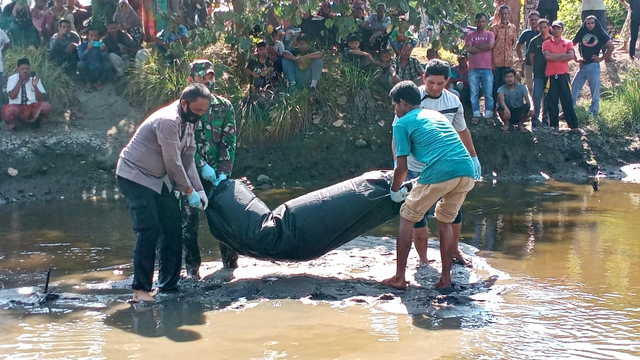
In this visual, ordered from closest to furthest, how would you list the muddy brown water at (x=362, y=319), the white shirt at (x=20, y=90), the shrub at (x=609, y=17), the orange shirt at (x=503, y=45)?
1. the muddy brown water at (x=362, y=319)
2. the white shirt at (x=20, y=90)
3. the orange shirt at (x=503, y=45)
4. the shrub at (x=609, y=17)

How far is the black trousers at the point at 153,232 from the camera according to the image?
583 cm

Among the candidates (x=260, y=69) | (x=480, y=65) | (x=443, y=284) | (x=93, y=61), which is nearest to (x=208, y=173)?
(x=443, y=284)

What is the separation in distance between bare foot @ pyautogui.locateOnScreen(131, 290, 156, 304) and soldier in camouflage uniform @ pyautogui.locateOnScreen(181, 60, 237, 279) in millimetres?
652

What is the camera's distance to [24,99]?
12461mm

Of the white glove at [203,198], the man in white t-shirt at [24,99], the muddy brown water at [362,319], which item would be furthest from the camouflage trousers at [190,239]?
the man in white t-shirt at [24,99]

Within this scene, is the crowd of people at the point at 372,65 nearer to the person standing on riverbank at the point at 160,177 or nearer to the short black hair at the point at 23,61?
the short black hair at the point at 23,61

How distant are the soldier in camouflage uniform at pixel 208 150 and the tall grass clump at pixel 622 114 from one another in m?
8.60

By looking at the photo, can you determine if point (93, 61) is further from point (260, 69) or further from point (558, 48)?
point (558, 48)

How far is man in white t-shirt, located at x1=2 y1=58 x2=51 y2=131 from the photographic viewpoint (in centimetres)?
1238

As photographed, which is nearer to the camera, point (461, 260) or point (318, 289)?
point (318, 289)

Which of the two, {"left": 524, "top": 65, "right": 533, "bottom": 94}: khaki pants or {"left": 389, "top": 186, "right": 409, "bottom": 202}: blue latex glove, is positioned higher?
{"left": 524, "top": 65, "right": 533, "bottom": 94}: khaki pants

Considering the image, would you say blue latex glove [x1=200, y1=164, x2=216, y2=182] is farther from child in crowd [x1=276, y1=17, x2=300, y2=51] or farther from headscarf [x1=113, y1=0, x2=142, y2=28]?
headscarf [x1=113, y1=0, x2=142, y2=28]

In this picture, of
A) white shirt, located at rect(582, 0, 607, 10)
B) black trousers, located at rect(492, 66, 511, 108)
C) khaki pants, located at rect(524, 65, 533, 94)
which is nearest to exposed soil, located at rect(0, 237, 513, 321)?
black trousers, located at rect(492, 66, 511, 108)

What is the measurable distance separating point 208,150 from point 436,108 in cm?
196
